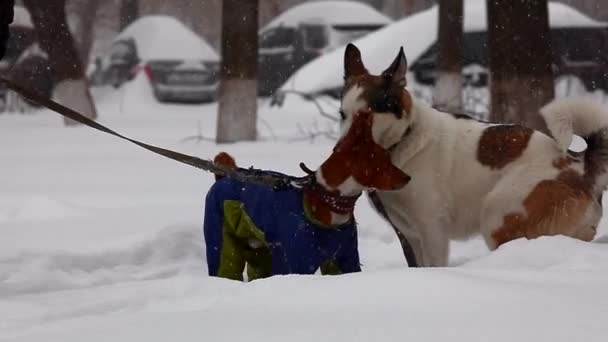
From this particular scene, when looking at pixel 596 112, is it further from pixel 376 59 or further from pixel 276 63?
pixel 276 63

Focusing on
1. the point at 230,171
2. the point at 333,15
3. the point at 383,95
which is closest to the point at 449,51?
the point at 333,15

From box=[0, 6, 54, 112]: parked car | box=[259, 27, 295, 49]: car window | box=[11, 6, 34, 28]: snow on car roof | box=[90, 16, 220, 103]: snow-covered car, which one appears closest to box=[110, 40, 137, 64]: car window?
box=[90, 16, 220, 103]: snow-covered car

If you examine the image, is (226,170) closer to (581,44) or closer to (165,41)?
(581,44)

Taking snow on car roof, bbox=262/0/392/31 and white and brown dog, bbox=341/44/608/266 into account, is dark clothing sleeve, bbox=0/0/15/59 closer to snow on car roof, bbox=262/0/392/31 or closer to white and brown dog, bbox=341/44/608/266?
white and brown dog, bbox=341/44/608/266

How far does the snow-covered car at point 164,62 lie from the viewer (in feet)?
66.8

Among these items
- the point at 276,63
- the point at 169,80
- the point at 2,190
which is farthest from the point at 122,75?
the point at 2,190

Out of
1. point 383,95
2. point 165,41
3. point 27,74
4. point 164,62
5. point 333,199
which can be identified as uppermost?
point 383,95

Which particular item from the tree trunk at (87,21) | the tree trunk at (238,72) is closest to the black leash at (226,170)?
the tree trunk at (238,72)

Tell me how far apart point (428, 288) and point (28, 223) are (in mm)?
4292

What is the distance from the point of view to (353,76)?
4297mm

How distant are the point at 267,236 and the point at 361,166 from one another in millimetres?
526

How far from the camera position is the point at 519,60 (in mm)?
7133

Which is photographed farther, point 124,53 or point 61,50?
point 124,53

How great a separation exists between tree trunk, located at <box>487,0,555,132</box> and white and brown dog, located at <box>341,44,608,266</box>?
267cm
